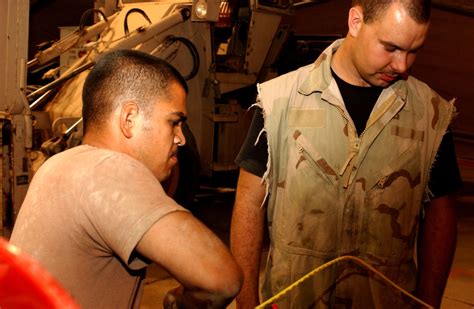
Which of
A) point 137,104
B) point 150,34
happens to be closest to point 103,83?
point 137,104

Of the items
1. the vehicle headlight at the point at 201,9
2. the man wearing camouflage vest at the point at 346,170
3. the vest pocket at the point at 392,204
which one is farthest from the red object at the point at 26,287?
the vehicle headlight at the point at 201,9

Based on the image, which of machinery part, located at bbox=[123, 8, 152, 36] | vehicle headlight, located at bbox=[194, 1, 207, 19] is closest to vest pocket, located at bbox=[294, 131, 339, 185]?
vehicle headlight, located at bbox=[194, 1, 207, 19]

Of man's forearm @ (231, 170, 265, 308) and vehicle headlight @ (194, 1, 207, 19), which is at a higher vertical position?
vehicle headlight @ (194, 1, 207, 19)

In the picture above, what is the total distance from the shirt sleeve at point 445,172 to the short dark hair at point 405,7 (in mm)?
502

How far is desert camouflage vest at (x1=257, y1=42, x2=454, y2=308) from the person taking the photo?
7.28 ft

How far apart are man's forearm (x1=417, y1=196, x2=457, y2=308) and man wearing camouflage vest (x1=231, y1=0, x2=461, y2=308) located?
96 mm

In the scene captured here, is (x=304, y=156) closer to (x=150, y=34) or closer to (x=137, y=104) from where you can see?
(x=137, y=104)

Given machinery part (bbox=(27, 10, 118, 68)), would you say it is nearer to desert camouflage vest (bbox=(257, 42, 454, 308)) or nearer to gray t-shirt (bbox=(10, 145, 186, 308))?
desert camouflage vest (bbox=(257, 42, 454, 308))

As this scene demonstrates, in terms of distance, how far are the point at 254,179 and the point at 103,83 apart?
792 mm

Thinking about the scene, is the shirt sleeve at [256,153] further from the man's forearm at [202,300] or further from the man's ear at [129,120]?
the man's forearm at [202,300]

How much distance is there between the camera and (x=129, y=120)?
170 cm

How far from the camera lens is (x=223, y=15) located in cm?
692

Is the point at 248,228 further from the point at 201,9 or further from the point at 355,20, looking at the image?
the point at 201,9

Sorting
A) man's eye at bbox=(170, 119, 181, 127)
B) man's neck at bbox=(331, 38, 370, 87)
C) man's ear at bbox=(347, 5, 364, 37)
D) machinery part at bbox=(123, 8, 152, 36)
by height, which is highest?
machinery part at bbox=(123, 8, 152, 36)
